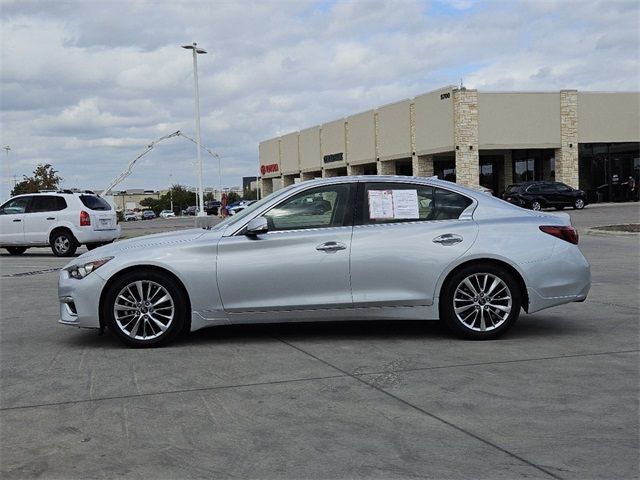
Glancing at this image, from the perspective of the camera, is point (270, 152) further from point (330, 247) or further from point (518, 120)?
point (330, 247)

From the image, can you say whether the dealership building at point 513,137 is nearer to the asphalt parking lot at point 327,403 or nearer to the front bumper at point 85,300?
the asphalt parking lot at point 327,403

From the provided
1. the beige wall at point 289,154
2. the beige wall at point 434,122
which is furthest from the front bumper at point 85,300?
the beige wall at point 289,154

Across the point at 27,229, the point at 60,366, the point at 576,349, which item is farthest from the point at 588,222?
the point at 60,366

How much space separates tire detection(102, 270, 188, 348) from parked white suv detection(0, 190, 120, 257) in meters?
13.7

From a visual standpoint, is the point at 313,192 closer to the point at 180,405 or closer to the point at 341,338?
the point at 341,338

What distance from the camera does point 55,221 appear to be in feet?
66.6

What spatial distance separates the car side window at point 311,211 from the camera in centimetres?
729

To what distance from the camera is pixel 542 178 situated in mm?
50062

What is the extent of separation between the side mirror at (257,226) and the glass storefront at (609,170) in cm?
4423

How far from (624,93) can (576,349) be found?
4534 centimetres

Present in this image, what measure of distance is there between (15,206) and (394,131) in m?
35.0

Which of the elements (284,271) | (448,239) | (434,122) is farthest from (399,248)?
(434,122)

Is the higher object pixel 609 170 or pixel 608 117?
pixel 608 117

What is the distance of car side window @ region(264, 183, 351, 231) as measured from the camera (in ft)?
23.9
